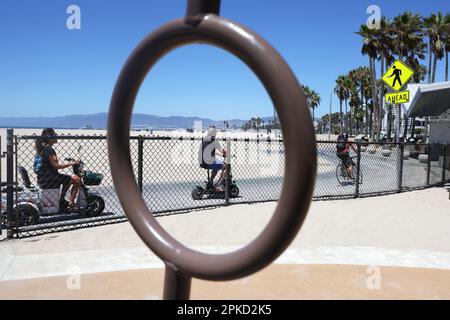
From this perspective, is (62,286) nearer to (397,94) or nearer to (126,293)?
(126,293)

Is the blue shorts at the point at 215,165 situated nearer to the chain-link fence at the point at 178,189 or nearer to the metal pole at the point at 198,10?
the chain-link fence at the point at 178,189

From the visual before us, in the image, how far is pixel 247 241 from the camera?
5.82 m

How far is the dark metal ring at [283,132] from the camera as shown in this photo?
1684 mm

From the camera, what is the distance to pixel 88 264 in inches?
181

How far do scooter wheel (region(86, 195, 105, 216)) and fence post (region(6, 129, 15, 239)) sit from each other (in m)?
1.44

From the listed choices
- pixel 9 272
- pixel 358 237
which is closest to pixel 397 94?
pixel 358 237

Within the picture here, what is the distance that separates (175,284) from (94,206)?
535 cm

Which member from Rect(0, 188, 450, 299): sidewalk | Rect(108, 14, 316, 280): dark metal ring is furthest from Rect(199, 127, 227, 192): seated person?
Rect(108, 14, 316, 280): dark metal ring

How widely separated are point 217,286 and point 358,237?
2.96 m

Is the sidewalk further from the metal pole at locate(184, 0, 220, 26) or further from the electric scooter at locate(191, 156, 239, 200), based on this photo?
the metal pole at locate(184, 0, 220, 26)

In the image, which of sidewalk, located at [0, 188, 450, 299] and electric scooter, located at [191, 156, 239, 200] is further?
electric scooter, located at [191, 156, 239, 200]

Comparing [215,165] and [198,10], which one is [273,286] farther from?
[215,165]

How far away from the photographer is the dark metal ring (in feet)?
5.52

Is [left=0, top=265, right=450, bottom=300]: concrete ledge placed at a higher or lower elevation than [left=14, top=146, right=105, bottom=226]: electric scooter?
lower
